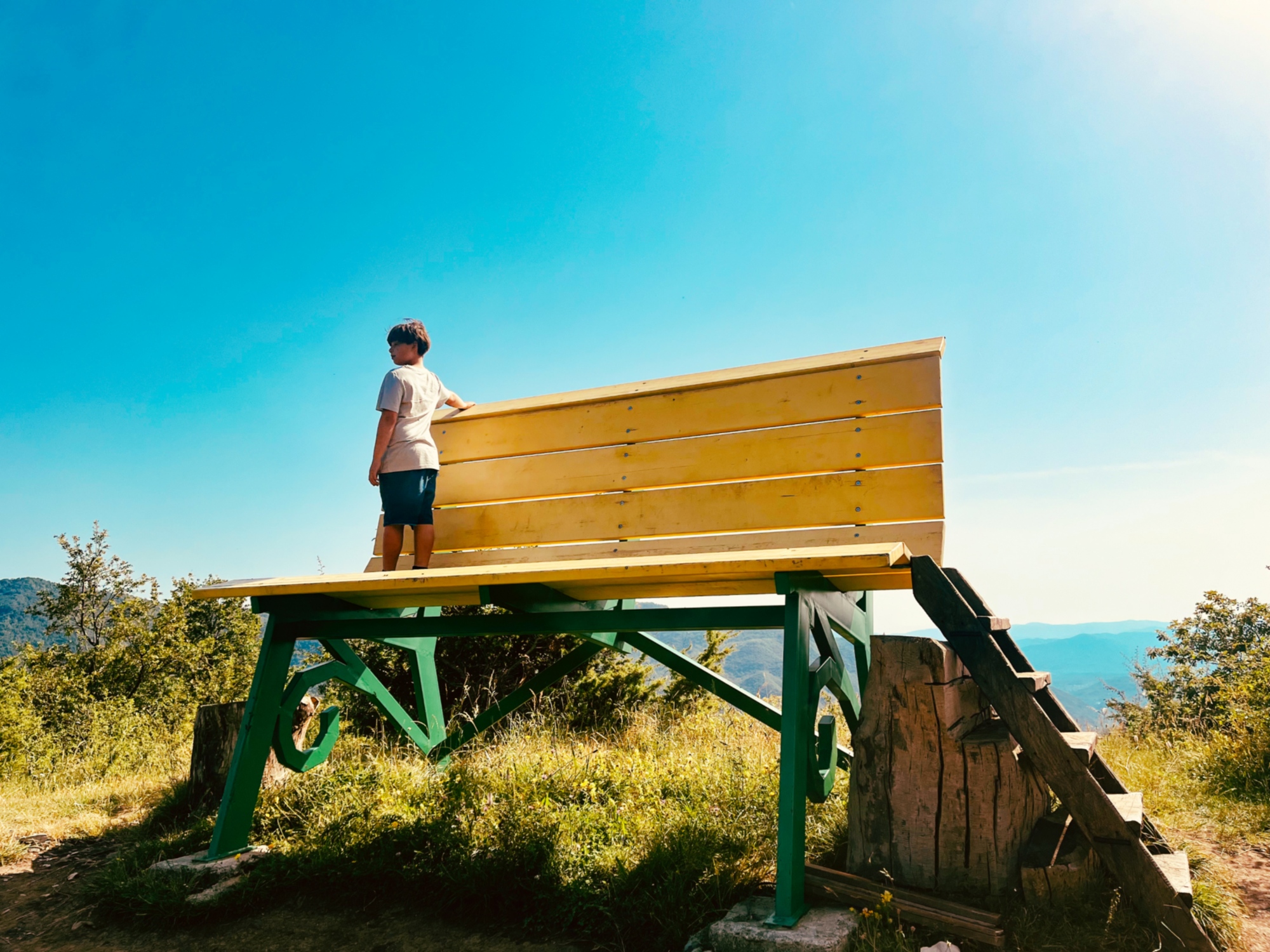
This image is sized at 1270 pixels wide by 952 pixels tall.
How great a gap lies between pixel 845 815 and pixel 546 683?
1.78 metres

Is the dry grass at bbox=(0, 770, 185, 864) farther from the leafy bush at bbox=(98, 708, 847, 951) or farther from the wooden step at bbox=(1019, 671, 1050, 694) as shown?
the wooden step at bbox=(1019, 671, 1050, 694)

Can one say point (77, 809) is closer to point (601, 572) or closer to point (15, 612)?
point (601, 572)

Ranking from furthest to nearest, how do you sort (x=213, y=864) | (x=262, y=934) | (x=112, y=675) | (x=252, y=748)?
(x=112, y=675) → (x=252, y=748) → (x=213, y=864) → (x=262, y=934)

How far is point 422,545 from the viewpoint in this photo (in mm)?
4133

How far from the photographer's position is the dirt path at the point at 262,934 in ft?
8.54

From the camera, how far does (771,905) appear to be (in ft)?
7.61

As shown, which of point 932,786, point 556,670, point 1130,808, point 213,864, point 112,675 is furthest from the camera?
point 112,675

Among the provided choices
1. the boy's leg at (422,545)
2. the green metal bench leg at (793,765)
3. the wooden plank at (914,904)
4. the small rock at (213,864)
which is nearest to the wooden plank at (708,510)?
the boy's leg at (422,545)

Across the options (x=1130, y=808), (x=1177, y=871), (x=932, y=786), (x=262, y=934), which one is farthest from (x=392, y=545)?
(x=1177, y=871)

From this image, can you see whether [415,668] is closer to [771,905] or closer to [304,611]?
[304,611]

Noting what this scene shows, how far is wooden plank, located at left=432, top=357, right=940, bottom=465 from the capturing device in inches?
136

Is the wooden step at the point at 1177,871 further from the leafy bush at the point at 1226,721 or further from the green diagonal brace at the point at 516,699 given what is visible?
the green diagonal brace at the point at 516,699

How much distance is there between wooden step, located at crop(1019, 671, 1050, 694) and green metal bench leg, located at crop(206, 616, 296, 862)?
280cm

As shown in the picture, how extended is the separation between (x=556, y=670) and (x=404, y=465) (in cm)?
136
